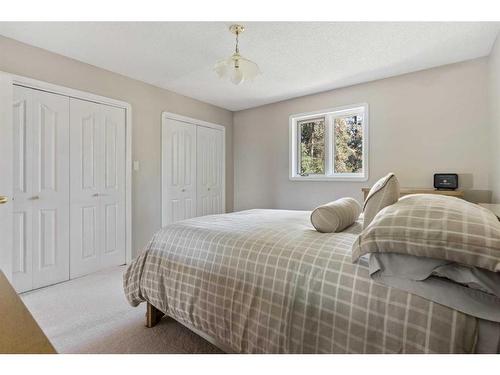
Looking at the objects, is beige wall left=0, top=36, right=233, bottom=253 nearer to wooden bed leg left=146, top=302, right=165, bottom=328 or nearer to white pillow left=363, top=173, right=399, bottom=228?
wooden bed leg left=146, top=302, right=165, bottom=328

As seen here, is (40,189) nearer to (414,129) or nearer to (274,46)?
(274,46)

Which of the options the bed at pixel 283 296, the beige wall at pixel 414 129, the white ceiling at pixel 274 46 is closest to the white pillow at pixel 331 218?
the bed at pixel 283 296

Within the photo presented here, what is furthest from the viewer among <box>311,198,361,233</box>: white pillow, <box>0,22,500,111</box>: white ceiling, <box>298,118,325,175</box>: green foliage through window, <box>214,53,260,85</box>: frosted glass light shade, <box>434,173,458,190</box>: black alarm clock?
<box>298,118,325,175</box>: green foliage through window

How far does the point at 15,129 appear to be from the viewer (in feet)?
7.43

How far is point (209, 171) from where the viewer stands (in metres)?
4.19

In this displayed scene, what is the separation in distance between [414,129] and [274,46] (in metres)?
1.84

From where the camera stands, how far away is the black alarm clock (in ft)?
8.45

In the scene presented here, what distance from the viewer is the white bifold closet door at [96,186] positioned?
2.67 m

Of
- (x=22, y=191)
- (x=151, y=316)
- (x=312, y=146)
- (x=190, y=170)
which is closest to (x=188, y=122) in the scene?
(x=190, y=170)

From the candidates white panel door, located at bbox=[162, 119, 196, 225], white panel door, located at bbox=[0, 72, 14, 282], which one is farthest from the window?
white panel door, located at bbox=[0, 72, 14, 282]

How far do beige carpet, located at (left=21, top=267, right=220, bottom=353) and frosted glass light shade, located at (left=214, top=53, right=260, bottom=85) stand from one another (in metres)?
1.85

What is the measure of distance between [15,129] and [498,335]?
3.30 m

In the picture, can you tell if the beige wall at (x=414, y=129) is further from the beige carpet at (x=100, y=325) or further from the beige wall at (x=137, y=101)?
the beige carpet at (x=100, y=325)
